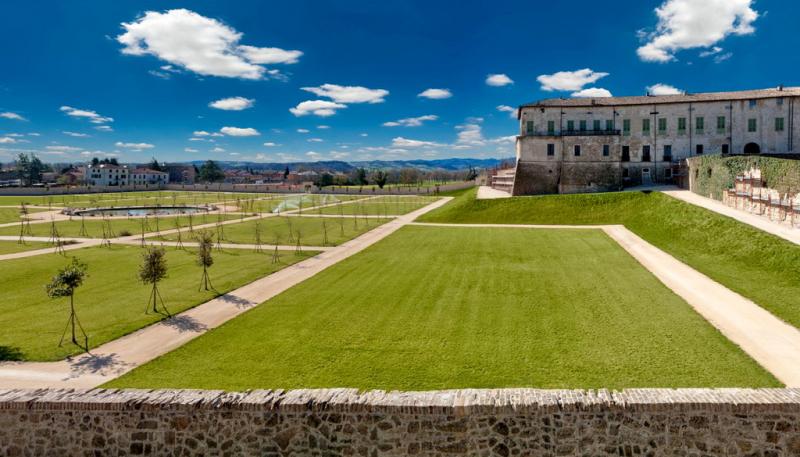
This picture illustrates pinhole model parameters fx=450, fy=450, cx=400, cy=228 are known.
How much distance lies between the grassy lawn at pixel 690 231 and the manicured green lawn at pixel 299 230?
959 cm

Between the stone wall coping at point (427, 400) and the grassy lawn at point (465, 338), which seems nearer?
the stone wall coping at point (427, 400)

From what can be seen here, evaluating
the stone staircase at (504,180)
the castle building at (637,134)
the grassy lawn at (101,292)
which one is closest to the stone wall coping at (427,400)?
the grassy lawn at (101,292)

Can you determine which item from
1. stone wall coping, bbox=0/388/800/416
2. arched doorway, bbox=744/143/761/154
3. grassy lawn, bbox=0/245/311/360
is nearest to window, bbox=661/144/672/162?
arched doorway, bbox=744/143/761/154

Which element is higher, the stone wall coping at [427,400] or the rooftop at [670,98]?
the rooftop at [670,98]

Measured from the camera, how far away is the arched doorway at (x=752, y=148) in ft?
177

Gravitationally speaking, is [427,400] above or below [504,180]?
below

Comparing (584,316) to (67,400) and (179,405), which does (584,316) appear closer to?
(179,405)

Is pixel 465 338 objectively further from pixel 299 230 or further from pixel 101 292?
pixel 299 230

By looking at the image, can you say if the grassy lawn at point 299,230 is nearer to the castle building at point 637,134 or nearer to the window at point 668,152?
the castle building at point 637,134

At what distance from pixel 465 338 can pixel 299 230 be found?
32.9 m

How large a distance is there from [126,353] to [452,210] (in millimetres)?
42847

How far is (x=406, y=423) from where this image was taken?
8398mm

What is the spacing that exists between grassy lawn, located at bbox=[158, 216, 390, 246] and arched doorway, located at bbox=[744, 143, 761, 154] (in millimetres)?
44314

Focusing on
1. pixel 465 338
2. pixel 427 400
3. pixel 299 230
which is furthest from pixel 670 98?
pixel 427 400
